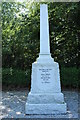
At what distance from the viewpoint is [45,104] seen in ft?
17.9

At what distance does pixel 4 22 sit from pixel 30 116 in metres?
6.85

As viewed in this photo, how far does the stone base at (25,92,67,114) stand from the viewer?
5.40m

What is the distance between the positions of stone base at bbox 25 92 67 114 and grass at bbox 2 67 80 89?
3846 mm

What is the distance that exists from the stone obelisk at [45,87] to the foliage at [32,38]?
4.36 metres

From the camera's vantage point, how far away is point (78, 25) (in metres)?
10.0

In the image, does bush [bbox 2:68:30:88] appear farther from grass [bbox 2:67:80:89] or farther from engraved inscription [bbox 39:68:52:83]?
engraved inscription [bbox 39:68:52:83]

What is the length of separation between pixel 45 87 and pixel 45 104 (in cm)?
47

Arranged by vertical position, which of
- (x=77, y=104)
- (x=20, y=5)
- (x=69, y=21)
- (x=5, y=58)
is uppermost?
(x=20, y=5)

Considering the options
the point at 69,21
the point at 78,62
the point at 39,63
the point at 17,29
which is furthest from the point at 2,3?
the point at 39,63

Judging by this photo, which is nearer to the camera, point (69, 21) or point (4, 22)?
point (69, 21)

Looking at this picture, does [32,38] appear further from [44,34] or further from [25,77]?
[44,34]

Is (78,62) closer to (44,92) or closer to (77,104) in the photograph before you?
(77,104)

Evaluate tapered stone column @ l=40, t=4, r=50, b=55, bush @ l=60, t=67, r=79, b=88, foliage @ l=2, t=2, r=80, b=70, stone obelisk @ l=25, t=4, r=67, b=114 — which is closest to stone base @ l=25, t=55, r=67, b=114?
stone obelisk @ l=25, t=4, r=67, b=114

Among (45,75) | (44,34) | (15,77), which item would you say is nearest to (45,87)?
Result: (45,75)
